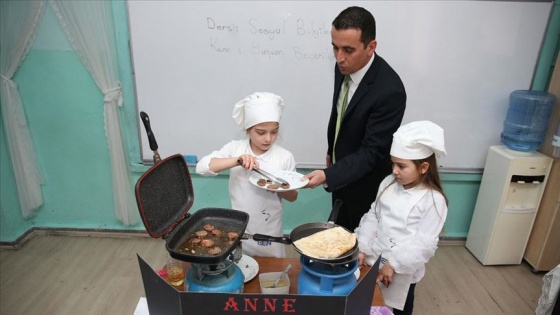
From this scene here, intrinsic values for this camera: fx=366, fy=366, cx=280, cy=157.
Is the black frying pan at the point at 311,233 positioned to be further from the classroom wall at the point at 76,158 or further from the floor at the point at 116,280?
the classroom wall at the point at 76,158

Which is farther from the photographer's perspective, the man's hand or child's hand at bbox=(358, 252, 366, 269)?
the man's hand

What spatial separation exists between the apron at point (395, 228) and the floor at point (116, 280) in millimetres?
900

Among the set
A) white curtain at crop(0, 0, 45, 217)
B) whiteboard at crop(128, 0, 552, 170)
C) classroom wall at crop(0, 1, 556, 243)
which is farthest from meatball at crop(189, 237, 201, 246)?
white curtain at crop(0, 0, 45, 217)

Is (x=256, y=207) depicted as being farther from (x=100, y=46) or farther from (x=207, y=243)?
(x=100, y=46)

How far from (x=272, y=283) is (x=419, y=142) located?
2.63ft

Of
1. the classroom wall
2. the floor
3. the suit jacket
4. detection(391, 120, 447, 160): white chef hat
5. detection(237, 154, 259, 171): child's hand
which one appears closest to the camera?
detection(391, 120, 447, 160): white chef hat

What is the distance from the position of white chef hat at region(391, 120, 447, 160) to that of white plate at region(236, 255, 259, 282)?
0.75 meters

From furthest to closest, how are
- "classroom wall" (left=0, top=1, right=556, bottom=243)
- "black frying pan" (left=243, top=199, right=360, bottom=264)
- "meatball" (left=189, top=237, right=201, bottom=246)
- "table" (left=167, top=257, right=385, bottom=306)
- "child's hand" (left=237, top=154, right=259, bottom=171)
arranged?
"classroom wall" (left=0, top=1, right=556, bottom=243), "child's hand" (left=237, top=154, right=259, bottom=171), "table" (left=167, top=257, right=385, bottom=306), "meatball" (left=189, top=237, right=201, bottom=246), "black frying pan" (left=243, top=199, right=360, bottom=264)

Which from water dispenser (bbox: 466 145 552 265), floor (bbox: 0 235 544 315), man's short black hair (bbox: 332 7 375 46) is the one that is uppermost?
man's short black hair (bbox: 332 7 375 46)

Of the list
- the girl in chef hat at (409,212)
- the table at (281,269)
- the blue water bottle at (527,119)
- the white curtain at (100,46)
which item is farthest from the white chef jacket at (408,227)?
the white curtain at (100,46)

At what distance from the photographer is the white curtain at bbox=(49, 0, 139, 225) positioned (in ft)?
8.25

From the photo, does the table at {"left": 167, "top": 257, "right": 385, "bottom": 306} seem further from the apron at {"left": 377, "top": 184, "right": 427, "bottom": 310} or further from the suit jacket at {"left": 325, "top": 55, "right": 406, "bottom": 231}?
the suit jacket at {"left": 325, "top": 55, "right": 406, "bottom": 231}

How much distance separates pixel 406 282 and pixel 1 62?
3.00 meters

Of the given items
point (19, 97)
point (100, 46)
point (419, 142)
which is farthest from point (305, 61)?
point (19, 97)
